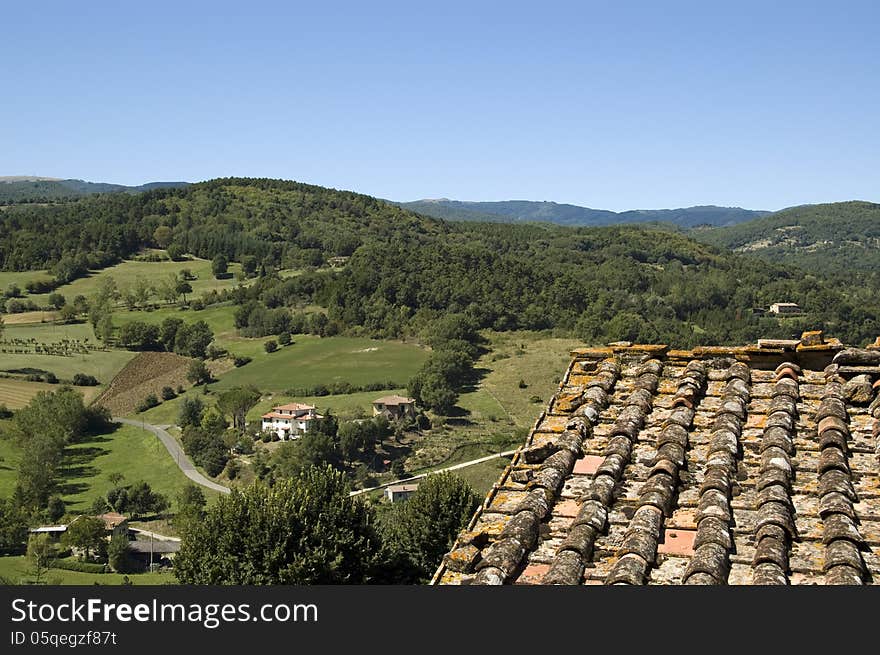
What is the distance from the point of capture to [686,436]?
594 centimetres

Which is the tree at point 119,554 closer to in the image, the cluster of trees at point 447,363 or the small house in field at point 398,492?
the small house in field at point 398,492

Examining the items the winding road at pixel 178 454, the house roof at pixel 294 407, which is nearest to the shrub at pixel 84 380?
the winding road at pixel 178 454

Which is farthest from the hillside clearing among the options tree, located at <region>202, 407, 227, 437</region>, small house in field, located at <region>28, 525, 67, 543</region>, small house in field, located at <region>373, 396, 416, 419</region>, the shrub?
small house in field, located at <region>28, 525, 67, 543</region>

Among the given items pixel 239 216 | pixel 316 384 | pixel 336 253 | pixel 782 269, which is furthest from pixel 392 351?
pixel 782 269

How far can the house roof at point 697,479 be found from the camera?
177 inches

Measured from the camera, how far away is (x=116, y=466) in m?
73.9

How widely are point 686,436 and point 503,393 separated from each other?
281 feet

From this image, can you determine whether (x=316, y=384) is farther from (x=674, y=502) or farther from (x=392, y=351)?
(x=674, y=502)

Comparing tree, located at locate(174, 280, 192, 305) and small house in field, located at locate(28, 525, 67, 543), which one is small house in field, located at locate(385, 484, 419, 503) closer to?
small house in field, located at locate(28, 525, 67, 543)

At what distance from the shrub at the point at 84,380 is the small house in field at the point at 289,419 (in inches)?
943

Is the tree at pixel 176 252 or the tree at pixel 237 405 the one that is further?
the tree at pixel 176 252

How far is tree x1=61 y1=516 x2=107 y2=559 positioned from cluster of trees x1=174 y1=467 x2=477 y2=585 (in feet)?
103

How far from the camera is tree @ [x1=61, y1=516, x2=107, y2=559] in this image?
54.5 metres

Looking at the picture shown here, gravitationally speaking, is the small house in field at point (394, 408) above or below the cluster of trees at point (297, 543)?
below
